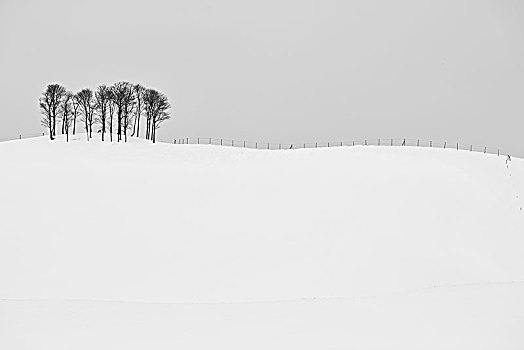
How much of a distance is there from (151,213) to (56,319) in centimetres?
1048

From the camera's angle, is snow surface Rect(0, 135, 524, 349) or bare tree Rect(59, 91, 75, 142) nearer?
snow surface Rect(0, 135, 524, 349)

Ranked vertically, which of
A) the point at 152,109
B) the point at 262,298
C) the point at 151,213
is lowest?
the point at 262,298

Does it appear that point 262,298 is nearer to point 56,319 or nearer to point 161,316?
point 161,316

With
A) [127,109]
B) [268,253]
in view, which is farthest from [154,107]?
[268,253]

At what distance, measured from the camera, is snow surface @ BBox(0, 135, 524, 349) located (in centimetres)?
1131

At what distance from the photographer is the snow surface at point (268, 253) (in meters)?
11.3

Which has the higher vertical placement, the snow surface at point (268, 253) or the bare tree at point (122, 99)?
the bare tree at point (122, 99)

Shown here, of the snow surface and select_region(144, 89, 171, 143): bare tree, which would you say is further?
select_region(144, 89, 171, 143): bare tree

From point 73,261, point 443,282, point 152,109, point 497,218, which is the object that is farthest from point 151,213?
point 152,109

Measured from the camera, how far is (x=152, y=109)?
50062 millimetres

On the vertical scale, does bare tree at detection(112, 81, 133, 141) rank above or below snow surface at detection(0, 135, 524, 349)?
above

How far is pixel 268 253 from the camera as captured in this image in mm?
18516

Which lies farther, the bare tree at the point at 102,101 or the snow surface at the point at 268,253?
the bare tree at the point at 102,101

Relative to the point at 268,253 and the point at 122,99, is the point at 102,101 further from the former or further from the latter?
the point at 268,253
